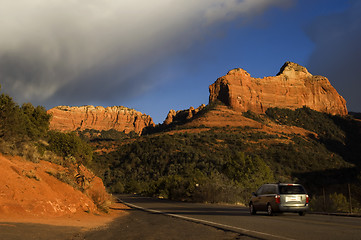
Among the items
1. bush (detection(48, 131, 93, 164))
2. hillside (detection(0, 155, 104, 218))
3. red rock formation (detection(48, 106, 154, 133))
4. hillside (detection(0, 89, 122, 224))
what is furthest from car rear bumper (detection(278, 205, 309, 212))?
red rock formation (detection(48, 106, 154, 133))

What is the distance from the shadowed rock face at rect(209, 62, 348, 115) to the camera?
125125mm

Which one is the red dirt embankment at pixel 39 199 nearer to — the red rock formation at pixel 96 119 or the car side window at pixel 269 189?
the car side window at pixel 269 189

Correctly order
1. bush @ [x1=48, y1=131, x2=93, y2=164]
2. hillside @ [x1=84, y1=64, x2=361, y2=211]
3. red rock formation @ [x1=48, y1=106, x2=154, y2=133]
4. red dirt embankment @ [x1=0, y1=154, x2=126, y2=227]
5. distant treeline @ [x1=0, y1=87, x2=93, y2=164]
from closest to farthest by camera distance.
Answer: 1. red dirt embankment @ [x1=0, y1=154, x2=126, y2=227]
2. distant treeline @ [x1=0, y1=87, x2=93, y2=164]
3. bush @ [x1=48, y1=131, x2=93, y2=164]
4. hillside @ [x1=84, y1=64, x2=361, y2=211]
5. red rock formation @ [x1=48, y1=106, x2=154, y2=133]

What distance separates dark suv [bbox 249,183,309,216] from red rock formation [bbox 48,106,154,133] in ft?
559

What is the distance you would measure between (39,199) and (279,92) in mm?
129752

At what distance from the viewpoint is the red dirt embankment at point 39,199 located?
12.0 metres

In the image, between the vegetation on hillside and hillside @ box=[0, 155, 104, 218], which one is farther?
the vegetation on hillside

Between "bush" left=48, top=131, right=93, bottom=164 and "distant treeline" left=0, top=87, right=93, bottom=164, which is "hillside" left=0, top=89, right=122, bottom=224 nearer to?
"distant treeline" left=0, top=87, right=93, bottom=164

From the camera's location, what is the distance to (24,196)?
1303 cm

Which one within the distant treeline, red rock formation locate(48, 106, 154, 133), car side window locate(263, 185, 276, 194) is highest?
red rock formation locate(48, 106, 154, 133)

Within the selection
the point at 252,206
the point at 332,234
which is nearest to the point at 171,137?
the point at 252,206

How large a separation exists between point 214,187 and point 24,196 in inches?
729

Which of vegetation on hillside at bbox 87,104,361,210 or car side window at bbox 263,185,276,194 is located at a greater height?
vegetation on hillside at bbox 87,104,361,210

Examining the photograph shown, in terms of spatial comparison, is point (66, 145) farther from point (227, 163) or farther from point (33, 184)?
point (227, 163)
